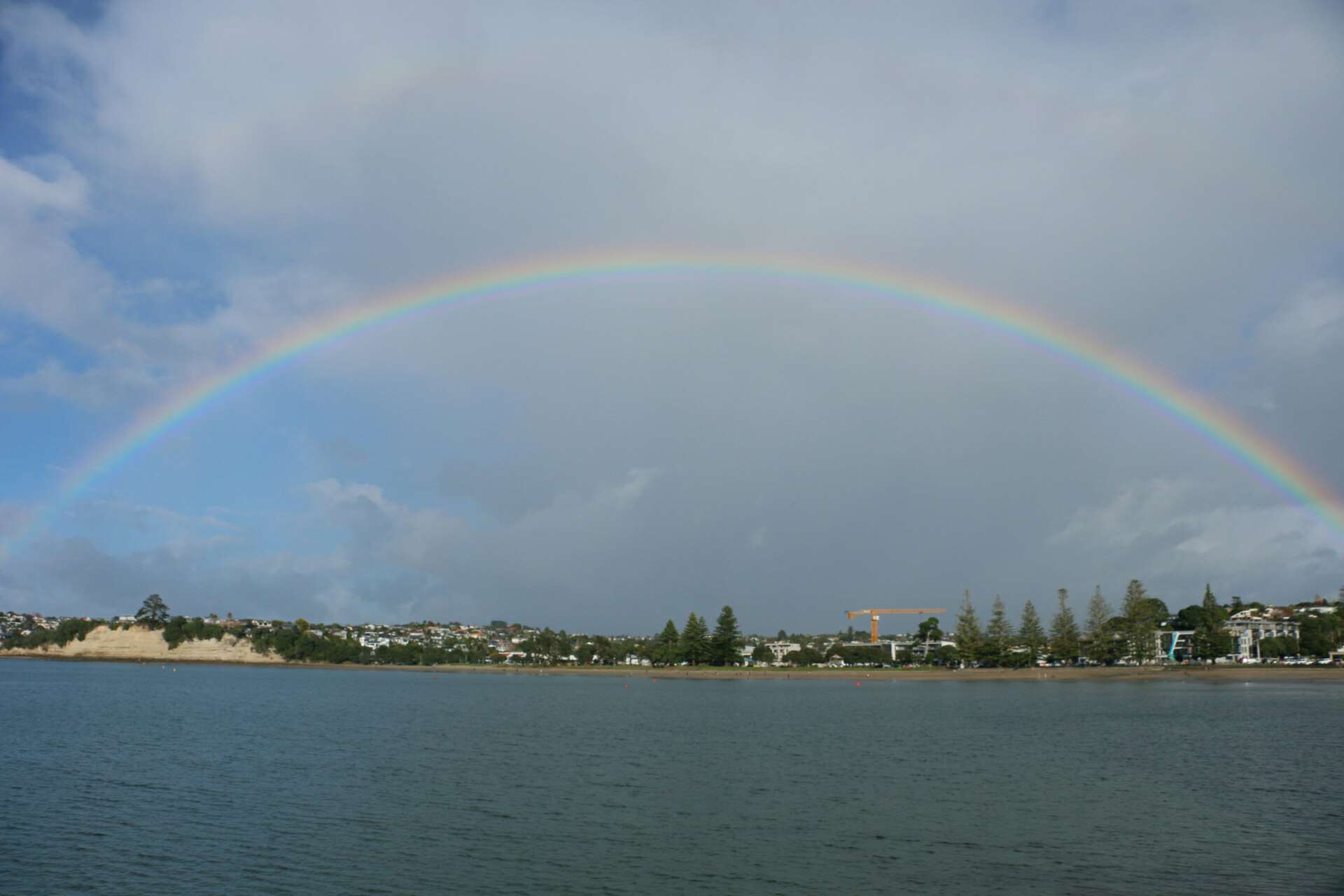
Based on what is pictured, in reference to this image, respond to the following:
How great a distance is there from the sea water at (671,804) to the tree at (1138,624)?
10746 cm

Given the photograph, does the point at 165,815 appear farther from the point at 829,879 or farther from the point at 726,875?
the point at 829,879

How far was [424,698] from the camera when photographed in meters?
118

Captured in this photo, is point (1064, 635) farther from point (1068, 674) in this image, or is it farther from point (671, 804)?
point (671, 804)

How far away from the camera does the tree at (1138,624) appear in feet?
601

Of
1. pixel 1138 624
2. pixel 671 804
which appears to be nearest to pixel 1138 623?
pixel 1138 624

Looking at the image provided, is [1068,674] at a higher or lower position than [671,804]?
lower

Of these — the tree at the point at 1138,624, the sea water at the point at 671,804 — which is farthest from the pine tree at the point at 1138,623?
the sea water at the point at 671,804

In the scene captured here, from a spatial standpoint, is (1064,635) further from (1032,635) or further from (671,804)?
(671,804)

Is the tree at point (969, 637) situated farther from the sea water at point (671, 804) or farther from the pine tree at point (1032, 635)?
the sea water at point (671, 804)

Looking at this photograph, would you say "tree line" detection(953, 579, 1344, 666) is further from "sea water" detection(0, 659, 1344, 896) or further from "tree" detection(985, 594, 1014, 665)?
"sea water" detection(0, 659, 1344, 896)

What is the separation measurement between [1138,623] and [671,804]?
568 feet

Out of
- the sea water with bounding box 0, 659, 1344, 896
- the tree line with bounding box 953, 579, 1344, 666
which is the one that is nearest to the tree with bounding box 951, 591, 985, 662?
the tree line with bounding box 953, 579, 1344, 666

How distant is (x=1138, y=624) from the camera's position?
183m

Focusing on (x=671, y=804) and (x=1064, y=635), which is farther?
(x=1064, y=635)
